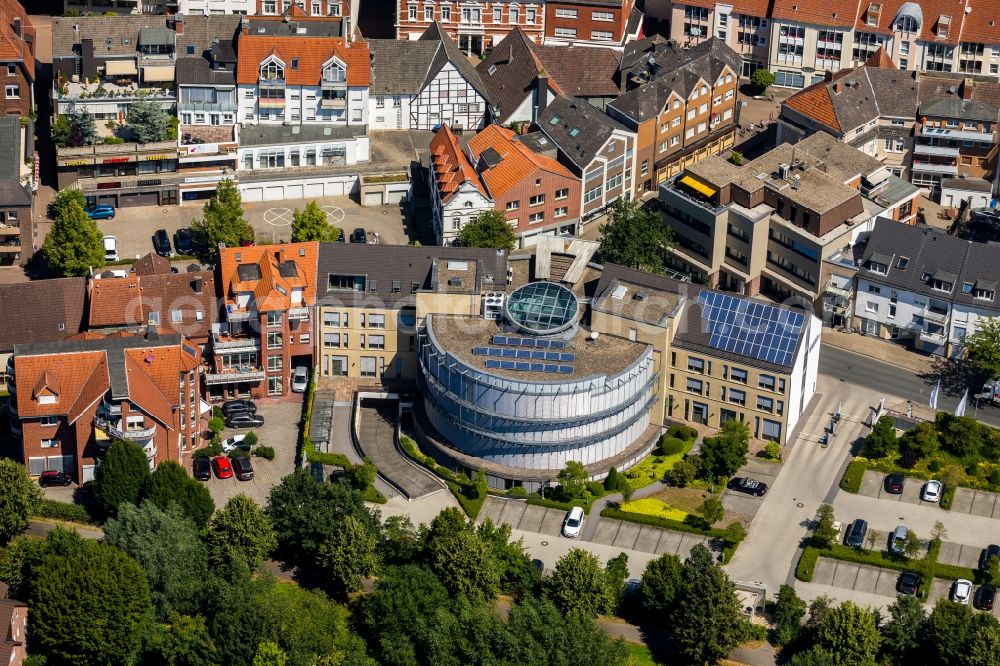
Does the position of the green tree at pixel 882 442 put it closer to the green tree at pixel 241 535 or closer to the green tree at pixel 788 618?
the green tree at pixel 788 618

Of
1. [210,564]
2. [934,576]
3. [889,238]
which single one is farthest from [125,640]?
[889,238]

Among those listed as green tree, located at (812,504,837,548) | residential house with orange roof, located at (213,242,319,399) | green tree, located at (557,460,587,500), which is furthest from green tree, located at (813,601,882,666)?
residential house with orange roof, located at (213,242,319,399)

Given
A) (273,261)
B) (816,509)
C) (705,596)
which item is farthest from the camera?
(273,261)

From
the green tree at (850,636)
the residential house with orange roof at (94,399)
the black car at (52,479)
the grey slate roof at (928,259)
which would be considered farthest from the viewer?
the grey slate roof at (928,259)

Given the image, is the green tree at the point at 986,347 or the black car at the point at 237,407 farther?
the green tree at the point at 986,347

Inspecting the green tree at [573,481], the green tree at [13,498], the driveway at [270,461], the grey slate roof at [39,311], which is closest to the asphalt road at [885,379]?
the green tree at [573,481]

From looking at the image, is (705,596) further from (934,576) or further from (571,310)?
(571,310)

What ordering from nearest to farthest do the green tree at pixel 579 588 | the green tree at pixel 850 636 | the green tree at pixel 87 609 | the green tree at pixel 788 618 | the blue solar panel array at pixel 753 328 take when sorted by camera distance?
the green tree at pixel 850 636 → the green tree at pixel 87 609 → the green tree at pixel 788 618 → the green tree at pixel 579 588 → the blue solar panel array at pixel 753 328
